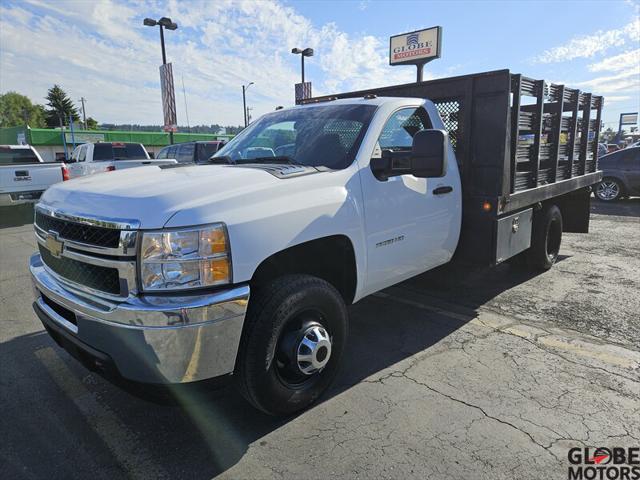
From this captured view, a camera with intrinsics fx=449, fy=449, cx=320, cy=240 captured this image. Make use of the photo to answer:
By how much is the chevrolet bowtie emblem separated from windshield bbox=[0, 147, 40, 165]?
10324mm

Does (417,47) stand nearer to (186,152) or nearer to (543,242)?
(186,152)

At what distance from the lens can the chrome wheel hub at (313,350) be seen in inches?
108

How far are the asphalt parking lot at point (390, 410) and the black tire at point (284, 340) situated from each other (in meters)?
0.21

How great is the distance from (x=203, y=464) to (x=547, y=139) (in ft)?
16.6

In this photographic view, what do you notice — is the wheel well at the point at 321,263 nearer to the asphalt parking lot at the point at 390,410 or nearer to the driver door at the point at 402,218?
the driver door at the point at 402,218

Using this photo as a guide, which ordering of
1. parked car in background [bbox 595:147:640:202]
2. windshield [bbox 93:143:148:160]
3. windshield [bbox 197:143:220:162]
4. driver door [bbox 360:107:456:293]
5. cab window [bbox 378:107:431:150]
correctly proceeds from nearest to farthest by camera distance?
driver door [bbox 360:107:456:293], cab window [bbox 378:107:431:150], parked car in background [bbox 595:147:640:202], windshield [bbox 93:143:148:160], windshield [bbox 197:143:220:162]

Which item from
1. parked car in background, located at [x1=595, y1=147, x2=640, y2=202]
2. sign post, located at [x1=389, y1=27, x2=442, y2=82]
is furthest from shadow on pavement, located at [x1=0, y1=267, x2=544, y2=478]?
sign post, located at [x1=389, y1=27, x2=442, y2=82]

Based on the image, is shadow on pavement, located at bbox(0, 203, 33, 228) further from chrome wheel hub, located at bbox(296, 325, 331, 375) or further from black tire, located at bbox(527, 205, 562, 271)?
black tire, located at bbox(527, 205, 562, 271)

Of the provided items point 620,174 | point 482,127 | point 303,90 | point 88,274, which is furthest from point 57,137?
point 88,274

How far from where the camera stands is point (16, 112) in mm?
87438

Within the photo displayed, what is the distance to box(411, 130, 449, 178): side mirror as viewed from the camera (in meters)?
3.00

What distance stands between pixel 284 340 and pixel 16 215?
41.5ft

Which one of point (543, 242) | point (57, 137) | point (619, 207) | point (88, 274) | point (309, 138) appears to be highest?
point (57, 137)

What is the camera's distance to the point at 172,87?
717 inches
